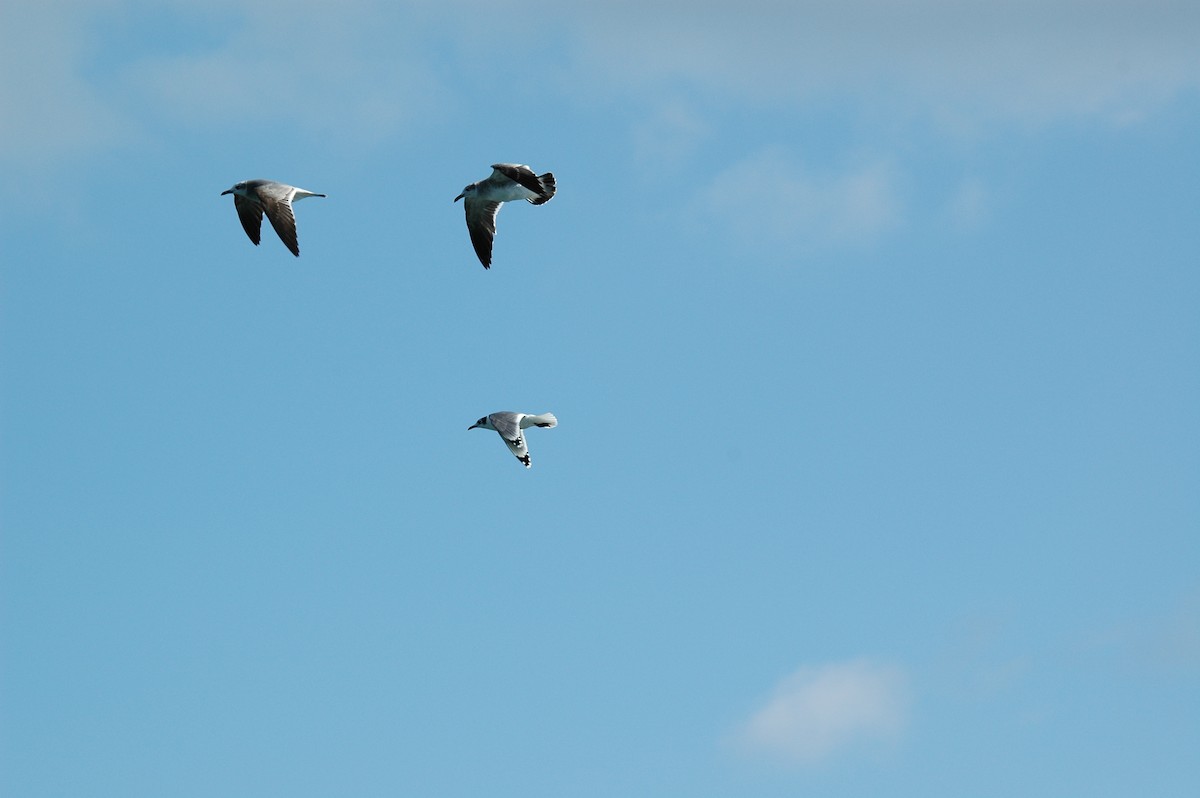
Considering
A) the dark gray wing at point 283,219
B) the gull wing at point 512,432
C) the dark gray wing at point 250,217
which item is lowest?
the gull wing at point 512,432

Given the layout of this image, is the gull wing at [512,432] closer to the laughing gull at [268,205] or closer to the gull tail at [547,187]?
the gull tail at [547,187]

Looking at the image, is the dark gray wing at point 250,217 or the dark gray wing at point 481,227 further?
the dark gray wing at point 481,227

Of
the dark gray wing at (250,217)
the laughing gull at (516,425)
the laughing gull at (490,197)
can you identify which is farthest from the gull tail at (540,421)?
the dark gray wing at (250,217)

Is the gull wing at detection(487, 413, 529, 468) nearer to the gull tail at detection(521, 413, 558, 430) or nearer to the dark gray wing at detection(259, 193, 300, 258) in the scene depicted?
the gull tail at detection(521, 413, 558, 430)

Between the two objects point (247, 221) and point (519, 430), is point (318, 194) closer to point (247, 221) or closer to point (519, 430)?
point (247, 221)

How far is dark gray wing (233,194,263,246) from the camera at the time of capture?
153 feet

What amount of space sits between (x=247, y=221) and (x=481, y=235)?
6437 millimetres

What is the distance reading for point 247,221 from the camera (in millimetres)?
46844

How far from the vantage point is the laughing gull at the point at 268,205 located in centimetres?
Answer: 4497

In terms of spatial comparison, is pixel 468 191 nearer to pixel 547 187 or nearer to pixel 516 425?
pixel 547 187

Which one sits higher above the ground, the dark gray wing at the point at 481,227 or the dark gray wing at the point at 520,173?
the dark gray wing at the point at 481,227

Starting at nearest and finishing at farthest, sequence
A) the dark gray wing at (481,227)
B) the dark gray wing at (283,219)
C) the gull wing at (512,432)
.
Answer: the dark gray wing at (283,219) < the gull wing at (512,432) < the dark gray wing at (481,227)

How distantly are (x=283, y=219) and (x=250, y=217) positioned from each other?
2.13 m

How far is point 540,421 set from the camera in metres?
46.7
